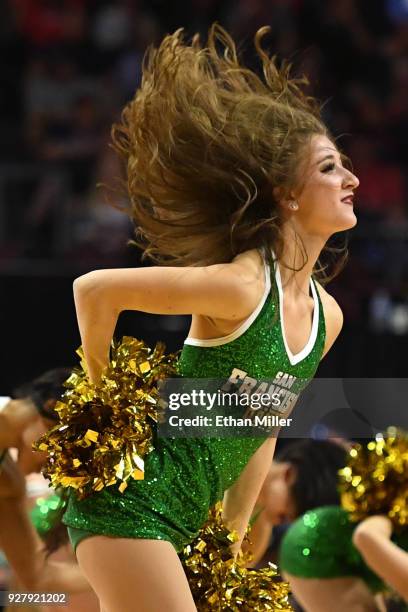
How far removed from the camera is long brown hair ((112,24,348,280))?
2535 mm

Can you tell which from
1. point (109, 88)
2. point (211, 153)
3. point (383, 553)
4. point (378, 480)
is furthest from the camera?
point (109, 88)

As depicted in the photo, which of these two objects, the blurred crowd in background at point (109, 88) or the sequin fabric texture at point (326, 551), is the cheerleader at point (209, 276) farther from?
the blurred crowd in background at point (109, 88)

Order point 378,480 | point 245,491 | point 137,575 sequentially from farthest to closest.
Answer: point 378,480
point 245,491
point 137,575

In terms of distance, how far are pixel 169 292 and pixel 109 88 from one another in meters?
4.95

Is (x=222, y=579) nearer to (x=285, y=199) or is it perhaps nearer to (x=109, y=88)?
(x=285, y=199)

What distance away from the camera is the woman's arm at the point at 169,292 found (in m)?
2.31

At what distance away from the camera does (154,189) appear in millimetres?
2627

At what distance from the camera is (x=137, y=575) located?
229 cm

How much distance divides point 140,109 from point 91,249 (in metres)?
3.11

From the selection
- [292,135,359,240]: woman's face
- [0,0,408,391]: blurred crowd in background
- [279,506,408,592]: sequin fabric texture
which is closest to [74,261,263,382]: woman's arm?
[292,135,359,240]: woman's face

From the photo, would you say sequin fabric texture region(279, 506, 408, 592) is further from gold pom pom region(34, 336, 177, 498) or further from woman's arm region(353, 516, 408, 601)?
gold pom pom region(34, 336, 177, 498)

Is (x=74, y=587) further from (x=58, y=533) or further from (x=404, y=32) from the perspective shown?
(x=404, y=32)

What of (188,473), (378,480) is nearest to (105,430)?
(188,473)

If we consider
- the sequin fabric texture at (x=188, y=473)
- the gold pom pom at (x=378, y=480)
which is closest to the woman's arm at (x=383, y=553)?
the gold pom pom at (x=378, y=480)
